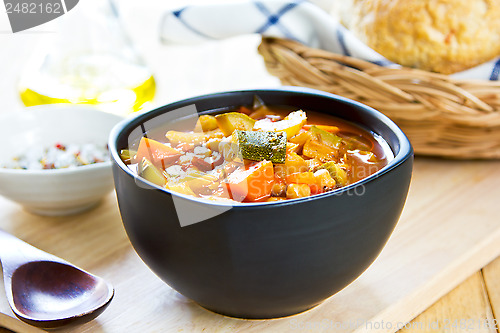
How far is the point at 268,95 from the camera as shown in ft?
4.09

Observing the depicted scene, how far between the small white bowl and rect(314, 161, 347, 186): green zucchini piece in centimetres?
58

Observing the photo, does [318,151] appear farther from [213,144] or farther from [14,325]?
[14,325]

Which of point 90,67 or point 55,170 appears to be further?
point 90,67

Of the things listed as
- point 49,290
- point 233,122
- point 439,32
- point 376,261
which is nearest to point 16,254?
point 49,290

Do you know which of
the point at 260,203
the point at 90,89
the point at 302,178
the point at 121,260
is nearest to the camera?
the point at 260,203

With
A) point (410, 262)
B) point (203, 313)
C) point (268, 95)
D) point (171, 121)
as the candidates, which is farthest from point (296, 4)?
point (203, 313)

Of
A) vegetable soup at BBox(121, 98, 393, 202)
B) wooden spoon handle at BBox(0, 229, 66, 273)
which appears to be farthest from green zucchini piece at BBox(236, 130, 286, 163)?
wooden spoon handle at BBox(0, 229, 66, 273)

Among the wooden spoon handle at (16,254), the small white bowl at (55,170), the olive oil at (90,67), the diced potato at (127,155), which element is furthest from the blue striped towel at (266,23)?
the wooden spoon handle at (16,254)

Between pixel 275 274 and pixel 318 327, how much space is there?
204mm

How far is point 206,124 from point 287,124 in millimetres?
172

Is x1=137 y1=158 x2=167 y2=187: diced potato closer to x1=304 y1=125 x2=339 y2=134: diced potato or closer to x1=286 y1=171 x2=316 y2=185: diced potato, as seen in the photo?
x1=286 y1=171 x2=316 y2=185: diced potato

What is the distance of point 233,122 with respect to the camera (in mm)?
1131

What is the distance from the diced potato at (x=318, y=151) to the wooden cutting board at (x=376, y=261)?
276mm

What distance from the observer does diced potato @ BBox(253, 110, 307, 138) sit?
1088mm
